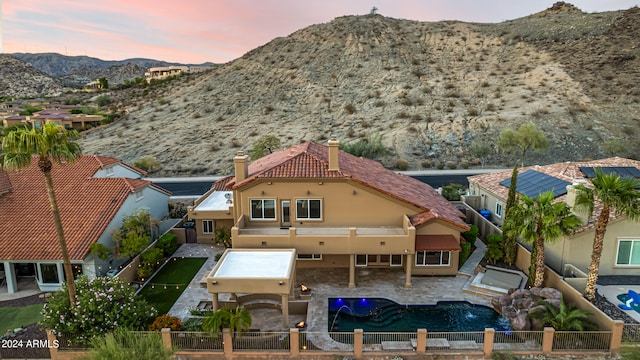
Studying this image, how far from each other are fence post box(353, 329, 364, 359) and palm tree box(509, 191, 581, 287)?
9.94 m

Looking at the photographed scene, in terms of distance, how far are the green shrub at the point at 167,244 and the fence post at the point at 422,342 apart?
1813 cm

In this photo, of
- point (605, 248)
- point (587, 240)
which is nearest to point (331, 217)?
point (587, 240)

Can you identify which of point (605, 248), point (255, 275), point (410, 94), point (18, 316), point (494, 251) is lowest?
point (18, 316)

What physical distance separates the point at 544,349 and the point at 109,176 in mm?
29968

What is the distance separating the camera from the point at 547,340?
660 inches

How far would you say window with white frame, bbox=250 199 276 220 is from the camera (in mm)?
24094

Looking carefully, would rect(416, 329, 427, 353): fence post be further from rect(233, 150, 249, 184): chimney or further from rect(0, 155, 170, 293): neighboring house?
rect(0, 155, 170, 293): neighboring house

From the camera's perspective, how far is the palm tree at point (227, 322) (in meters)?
16.6

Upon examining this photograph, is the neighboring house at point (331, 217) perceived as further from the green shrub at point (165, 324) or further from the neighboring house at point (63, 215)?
the neighboring house at point (63, 215)

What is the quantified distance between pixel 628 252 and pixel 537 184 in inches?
293

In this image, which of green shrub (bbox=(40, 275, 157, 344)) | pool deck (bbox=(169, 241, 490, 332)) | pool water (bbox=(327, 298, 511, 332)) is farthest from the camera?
pool deck (bbox=(169, 241, 490, 332))

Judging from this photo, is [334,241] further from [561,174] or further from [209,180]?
[209,180]

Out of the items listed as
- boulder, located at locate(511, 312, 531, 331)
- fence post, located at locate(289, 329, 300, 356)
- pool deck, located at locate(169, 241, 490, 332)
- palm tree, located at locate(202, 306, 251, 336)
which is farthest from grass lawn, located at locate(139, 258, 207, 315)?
boulder, located at locate(511, 312, 531, 331)

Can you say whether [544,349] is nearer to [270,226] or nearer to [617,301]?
[617,301]
